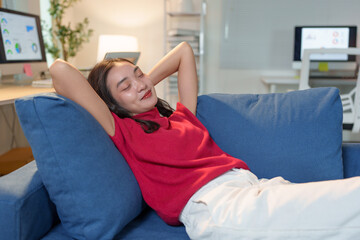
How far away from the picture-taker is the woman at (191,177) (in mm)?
780

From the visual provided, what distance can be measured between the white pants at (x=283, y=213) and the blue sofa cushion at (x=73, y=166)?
0.23 m

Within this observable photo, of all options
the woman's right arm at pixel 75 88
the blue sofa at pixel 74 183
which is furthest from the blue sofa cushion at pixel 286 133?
the woman's right arm at pixel 75 88

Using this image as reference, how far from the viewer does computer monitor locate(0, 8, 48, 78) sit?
6.59 ft

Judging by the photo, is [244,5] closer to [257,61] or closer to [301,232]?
[257,61]

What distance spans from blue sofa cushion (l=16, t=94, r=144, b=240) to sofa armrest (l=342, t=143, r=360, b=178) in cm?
88

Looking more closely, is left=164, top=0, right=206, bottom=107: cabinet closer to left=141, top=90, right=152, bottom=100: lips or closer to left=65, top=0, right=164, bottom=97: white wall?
left=65, top=0, right=164, bottom=97: white wall

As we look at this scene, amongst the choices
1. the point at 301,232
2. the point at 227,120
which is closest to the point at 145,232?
the point at 301,232

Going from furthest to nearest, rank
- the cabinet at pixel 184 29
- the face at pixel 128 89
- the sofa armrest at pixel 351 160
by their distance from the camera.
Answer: the cabinet at pixel 184 29 → the sofa armrest at pixel 351 160 → the face at pixel 128 89

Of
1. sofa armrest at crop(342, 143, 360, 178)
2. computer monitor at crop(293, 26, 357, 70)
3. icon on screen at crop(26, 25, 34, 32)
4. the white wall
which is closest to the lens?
sofa armrest at crop(342, 143, 360, 178)

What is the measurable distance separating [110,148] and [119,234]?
0.79 ft

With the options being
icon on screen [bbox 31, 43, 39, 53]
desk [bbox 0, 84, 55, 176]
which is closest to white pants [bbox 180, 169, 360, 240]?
desk [bbox 0, 84, 55, 176]

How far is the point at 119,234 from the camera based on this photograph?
35.8 inches

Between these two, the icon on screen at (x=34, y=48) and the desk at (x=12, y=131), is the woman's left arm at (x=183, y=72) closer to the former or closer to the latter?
the desk at (x=12, y=131)

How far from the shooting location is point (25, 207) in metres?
0.81
